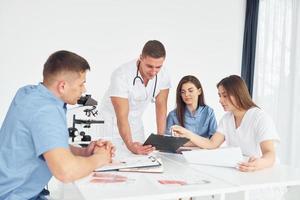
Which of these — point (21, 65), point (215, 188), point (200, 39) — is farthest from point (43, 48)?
point (215, 188)

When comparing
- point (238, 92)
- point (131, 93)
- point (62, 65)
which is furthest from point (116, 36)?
point (62, 65)

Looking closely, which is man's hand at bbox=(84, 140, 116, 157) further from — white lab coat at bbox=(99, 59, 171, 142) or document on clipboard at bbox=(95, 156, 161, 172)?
white lab coat at bbox=(99, 59, 171, 142)

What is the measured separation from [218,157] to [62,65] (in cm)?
85

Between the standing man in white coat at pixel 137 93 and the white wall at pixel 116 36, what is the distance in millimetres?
895

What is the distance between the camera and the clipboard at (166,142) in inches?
72.5

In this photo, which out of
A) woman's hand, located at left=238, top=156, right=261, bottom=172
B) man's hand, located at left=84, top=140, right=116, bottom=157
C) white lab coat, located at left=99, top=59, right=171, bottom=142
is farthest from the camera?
white lab coat, located at left=99, top=59, right=171, bottom=142

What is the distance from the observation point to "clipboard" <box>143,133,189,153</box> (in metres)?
1.84

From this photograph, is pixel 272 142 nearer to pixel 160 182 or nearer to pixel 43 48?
pixel 160 182

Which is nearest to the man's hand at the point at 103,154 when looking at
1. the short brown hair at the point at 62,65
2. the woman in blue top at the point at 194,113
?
the short brown hair at the point at 62,65

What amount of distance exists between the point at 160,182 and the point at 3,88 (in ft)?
7.78

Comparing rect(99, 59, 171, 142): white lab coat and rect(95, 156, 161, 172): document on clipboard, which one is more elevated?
rect(99, 59, 171, 142): white lab coat

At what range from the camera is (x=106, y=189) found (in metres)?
1.19

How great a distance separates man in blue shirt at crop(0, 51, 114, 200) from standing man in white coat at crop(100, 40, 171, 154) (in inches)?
28.5


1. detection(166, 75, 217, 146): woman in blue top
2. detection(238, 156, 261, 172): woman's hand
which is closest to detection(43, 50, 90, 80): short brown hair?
detection(238, 156, 261, 172): woman's hand
